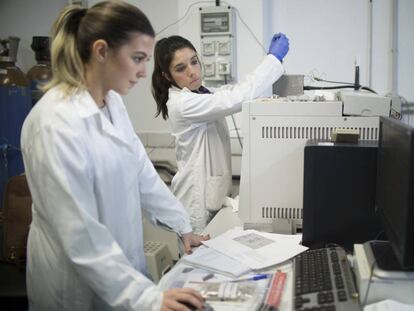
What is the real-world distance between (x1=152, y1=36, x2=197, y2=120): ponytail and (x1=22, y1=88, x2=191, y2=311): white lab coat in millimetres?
783

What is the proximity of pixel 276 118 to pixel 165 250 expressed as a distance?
51.2 inches

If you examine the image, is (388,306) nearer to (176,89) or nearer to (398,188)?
(398,188)

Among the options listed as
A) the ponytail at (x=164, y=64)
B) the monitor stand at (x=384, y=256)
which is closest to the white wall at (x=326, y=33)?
the ponytail at (x=164, y=64)

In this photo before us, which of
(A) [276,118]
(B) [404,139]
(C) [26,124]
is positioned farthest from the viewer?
(A) [276,118]

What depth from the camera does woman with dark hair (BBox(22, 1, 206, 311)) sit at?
31.8 inches

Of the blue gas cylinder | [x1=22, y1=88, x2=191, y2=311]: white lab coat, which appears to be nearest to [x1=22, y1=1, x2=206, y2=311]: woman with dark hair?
[x1=22, y1=88, x2=191, y2=311]: white lab coat

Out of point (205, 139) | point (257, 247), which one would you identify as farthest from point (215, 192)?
point (257, 247)

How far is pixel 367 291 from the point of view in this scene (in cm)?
82

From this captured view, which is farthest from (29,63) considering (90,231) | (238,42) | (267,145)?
(90,231)

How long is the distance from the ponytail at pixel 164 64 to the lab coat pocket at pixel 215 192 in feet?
1.39

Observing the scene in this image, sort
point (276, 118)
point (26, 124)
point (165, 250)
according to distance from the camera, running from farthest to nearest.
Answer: point (165, 250), point (276, 118), point (26, 124)

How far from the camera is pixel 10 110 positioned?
247cm

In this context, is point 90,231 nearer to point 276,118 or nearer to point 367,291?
point 367,291

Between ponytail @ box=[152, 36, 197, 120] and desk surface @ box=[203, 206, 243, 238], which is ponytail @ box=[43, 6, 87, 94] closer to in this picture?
desk surface @ box=[203, 206, 243, 238]
